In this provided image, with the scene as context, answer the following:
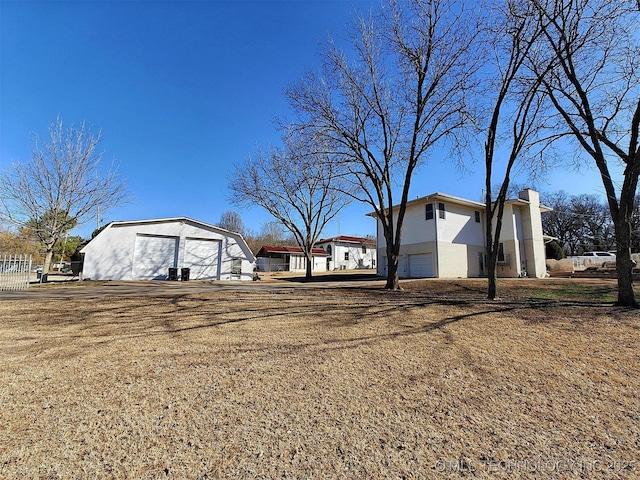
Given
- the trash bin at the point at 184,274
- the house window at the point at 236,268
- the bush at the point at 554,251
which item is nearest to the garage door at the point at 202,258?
the trash bin at the point at 184,274

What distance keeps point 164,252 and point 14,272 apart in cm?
770

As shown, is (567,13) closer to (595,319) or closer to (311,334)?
(595,319)

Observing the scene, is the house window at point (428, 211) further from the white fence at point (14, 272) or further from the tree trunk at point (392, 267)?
the white fence at point (14, 272)

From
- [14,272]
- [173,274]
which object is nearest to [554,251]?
[173,274]

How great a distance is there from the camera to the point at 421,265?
22.4 metres

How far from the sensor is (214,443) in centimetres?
241

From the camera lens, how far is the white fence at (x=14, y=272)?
12273 mm

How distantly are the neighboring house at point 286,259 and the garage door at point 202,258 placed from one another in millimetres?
19695

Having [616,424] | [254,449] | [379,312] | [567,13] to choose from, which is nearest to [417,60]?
[567,13]

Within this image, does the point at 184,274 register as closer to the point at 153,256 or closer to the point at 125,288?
the point at 153,256

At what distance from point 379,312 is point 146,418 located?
227 inches

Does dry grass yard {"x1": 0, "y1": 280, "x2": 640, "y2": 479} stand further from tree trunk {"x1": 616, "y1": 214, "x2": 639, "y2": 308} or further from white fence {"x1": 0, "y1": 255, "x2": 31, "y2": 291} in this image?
white fence {"x1": 0, "y1": 255, "x2": 31, "y2": 291}

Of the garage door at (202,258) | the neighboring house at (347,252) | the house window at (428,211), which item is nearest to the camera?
the garage door at (202,258)

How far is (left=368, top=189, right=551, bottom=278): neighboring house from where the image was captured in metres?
21.4
